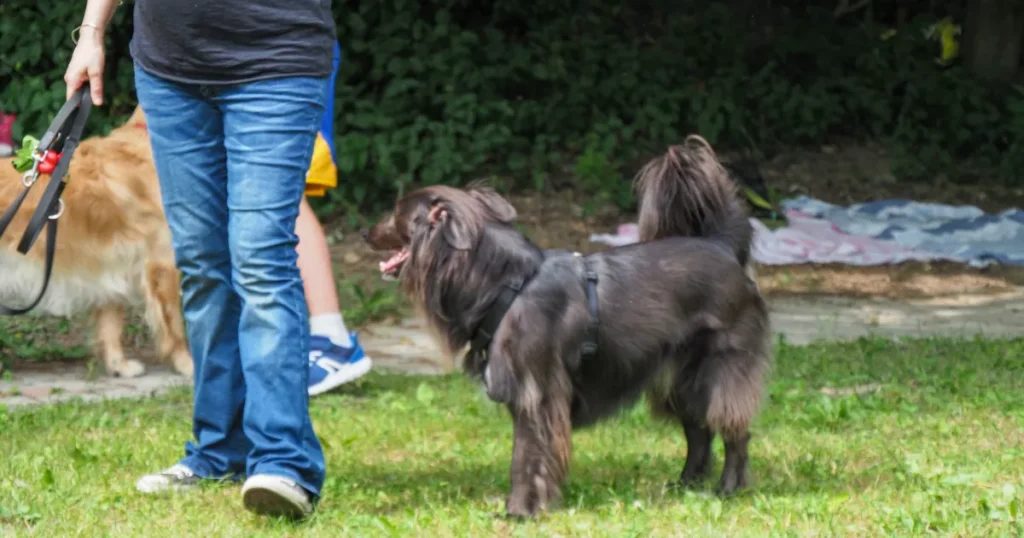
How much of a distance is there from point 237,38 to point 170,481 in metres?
1.38

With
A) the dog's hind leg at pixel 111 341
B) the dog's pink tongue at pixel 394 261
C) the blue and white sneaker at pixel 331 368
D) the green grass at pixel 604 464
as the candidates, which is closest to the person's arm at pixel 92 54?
the dog's pink tongue at pixel 394 261

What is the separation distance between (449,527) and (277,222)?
93 cm

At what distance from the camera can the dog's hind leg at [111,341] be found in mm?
6484

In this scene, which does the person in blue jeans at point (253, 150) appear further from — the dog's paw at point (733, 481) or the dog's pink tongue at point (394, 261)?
the dog's paw at point (733, 481)

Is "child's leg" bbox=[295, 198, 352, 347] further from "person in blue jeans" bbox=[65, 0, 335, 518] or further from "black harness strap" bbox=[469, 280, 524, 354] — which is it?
"black harness strap" bbox=[469, 280, 524, 354]

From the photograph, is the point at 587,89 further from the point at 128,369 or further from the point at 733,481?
the point at 733,481

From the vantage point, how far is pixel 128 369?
6496 millimetres

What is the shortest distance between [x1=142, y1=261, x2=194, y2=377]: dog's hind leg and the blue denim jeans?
2487 mm

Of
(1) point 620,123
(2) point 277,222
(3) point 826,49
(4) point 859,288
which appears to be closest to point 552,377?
(2) point 277,222

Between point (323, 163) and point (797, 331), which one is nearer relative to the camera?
point (323, 163)

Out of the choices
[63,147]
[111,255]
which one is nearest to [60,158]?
[63,147]

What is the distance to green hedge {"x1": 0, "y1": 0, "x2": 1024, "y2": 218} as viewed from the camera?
988cm

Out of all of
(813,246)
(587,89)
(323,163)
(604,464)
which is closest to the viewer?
(604,464)

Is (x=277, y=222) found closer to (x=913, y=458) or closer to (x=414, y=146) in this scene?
(x=913, y=458)
